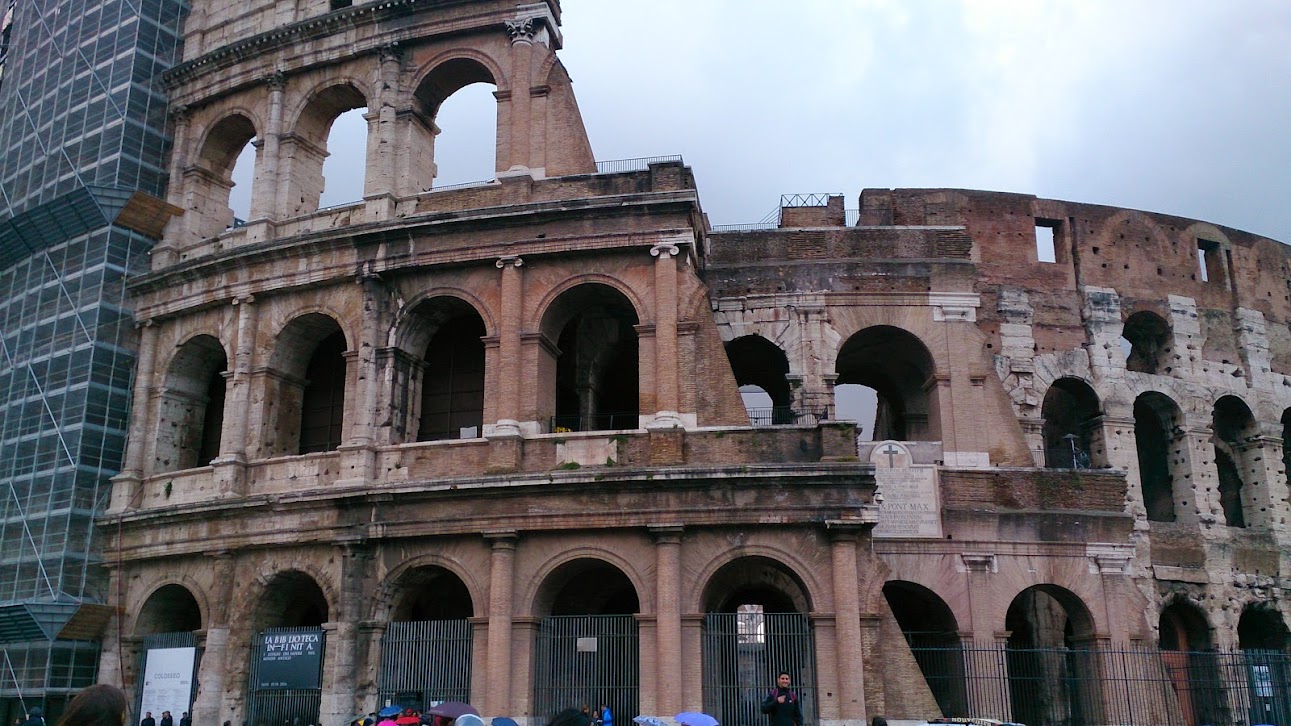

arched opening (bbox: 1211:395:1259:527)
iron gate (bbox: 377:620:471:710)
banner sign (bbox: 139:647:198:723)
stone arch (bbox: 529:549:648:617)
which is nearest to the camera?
stone arch (bbox: 529:549:648:617)

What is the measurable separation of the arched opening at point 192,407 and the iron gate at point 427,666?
572cm

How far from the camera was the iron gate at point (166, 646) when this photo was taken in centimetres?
1697

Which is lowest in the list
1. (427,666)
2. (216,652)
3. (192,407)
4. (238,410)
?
(427,666)

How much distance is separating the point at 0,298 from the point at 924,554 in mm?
18091

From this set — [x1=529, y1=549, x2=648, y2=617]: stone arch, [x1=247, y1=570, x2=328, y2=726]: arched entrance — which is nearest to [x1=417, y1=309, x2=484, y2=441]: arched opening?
[x1=529, y1=549, x2=648, y2=617]: stone arch

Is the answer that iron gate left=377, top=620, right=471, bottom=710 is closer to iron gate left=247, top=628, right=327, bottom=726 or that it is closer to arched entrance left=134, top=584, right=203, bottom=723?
iron gate left=247, top=628, right=327, bottom=726

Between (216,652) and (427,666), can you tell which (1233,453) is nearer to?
(427,666)

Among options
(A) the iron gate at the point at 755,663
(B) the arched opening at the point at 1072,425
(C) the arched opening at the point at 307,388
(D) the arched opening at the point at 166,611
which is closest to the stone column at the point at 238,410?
(C) the arched opening at the point at 307,388

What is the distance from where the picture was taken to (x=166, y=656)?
56.7 feet

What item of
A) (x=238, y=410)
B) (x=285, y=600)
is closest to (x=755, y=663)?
(x=285, y=600)

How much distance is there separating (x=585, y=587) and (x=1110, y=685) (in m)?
8.35

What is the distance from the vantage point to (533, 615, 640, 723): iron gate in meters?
15.4

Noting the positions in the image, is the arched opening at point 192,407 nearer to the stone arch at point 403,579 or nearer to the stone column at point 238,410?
the stone column at point 238,410

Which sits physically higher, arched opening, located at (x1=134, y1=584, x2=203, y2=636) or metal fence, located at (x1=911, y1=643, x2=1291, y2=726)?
arched opening, located at (x1=134, y1=584, x2=203, y2=636)
